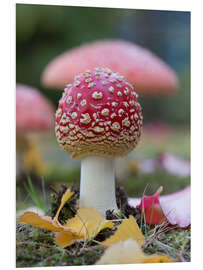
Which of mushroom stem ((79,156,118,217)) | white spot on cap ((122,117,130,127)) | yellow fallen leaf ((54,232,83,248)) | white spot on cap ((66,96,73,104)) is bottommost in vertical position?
yellow fallen leaf ((54,232,83,248))

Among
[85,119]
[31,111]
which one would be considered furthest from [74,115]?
[31,111]

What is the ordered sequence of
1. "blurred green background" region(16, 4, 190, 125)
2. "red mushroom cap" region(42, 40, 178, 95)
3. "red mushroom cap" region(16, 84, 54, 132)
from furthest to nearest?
"red mushroom cap" region(16, 84, 54, 132) → "red mushroom cap" region(42, 40, 178, 95) → "blurred green background" region(16, 4, 190, 125)

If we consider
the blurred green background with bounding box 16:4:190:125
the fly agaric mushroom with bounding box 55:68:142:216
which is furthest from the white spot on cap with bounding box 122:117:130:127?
the blurred green background with bounding box 16:4:190:125

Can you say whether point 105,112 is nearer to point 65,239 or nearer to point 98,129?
point 98,129

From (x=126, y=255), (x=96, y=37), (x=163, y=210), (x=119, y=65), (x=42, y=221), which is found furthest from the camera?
(x=96, y=37)

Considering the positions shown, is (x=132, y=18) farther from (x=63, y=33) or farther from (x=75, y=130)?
(x=75, y=130)

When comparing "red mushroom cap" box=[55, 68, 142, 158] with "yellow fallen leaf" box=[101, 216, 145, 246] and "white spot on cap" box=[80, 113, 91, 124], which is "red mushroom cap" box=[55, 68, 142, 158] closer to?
"white spot on cap" box=[80, 113, 91, 124]
